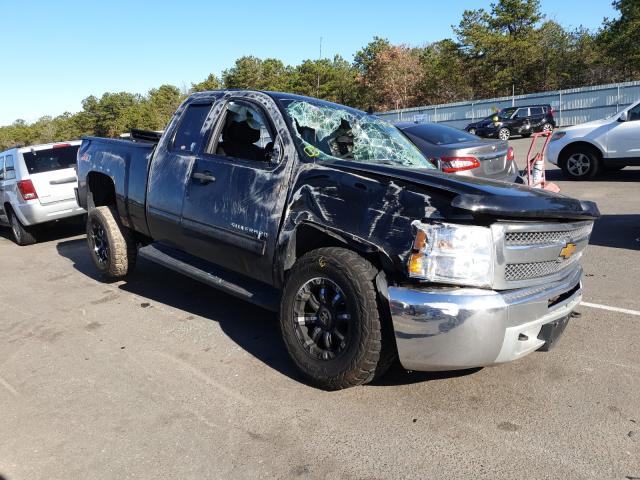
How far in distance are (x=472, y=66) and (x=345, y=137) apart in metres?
47.7

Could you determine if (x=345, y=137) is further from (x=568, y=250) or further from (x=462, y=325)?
(x=462, y=325)

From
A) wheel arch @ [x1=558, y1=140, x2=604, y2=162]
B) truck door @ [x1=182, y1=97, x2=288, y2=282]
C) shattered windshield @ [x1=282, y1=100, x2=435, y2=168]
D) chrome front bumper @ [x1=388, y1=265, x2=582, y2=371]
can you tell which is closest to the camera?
chrome front bumper @ [x1=388, y1=265, x2=582, y2=371]

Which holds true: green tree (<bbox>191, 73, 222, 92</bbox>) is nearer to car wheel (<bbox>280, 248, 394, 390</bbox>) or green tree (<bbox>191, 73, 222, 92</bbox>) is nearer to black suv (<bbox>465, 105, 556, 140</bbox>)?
black suv (<bbox>465, 105, 556, 140</bbox>)

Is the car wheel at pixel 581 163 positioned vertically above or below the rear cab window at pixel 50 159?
below

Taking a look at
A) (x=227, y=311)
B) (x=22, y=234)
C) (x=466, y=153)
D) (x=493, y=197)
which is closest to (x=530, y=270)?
(x=493, y=197)

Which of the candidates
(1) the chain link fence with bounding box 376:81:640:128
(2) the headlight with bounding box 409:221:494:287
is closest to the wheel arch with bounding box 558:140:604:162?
(2) the headlight with bounding box 409:221:494:287

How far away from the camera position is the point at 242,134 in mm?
4699

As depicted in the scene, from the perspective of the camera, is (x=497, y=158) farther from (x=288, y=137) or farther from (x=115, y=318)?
(x=115, y=318)

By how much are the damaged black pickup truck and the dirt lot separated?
350 mm

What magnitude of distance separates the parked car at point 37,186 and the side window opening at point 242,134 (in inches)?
217

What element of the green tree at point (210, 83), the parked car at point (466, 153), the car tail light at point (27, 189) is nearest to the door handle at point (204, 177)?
the parked car at point (466, 153)

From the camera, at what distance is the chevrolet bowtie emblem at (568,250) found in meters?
3.45

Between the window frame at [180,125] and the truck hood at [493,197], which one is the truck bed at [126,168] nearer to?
the window frame at [180,125]

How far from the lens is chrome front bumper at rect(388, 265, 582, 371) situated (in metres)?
2.91
